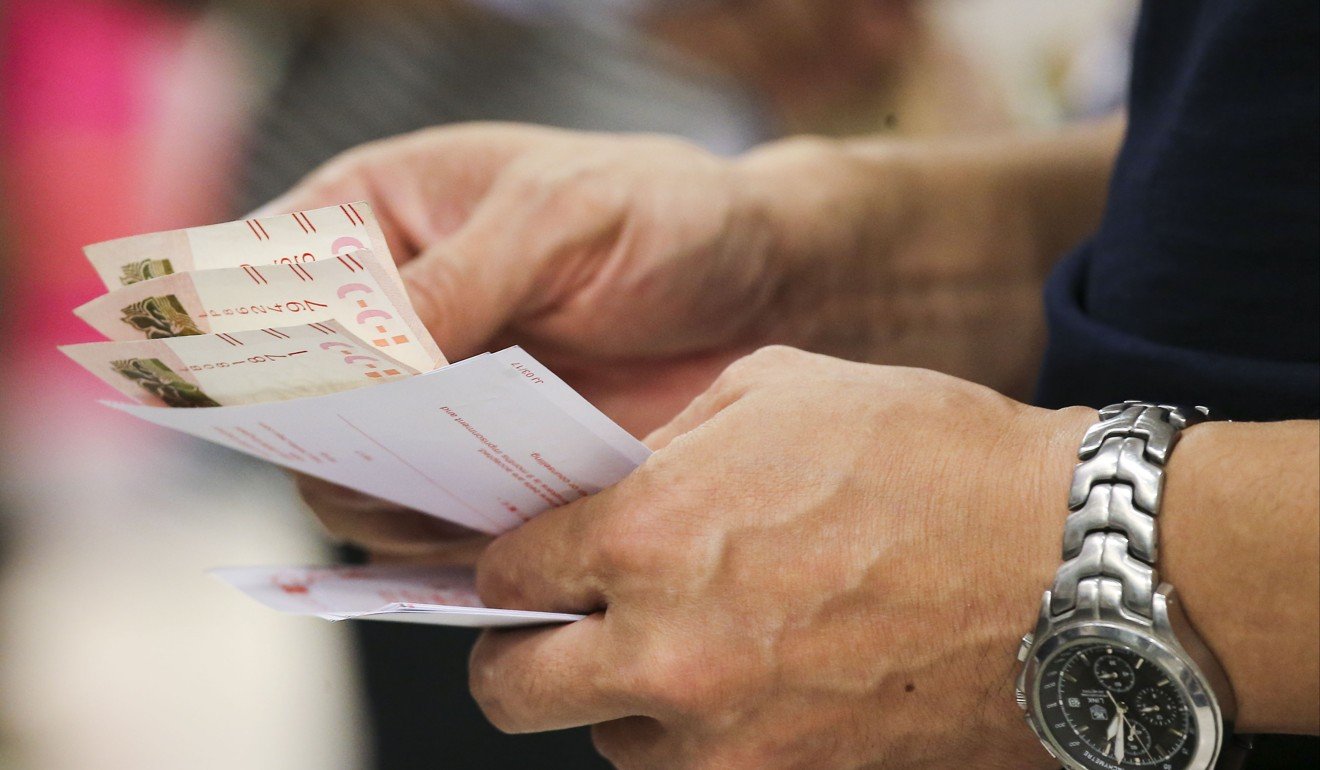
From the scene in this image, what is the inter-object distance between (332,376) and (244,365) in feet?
0.14

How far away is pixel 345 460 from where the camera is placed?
60cm

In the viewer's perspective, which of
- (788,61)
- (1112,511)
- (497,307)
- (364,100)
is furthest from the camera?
(788,61)

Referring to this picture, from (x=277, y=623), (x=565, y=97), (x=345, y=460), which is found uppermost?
(x=565, y=97)

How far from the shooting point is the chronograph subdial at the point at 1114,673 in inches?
18.7

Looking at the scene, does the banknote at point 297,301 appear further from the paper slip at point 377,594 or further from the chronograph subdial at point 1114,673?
the chronograph subdial at point 1114,673

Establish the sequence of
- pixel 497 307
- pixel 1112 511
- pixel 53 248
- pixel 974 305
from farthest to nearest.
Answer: pixel 53 248 → pixel 974 305 → pixel 497 307 → pixel 1112 511

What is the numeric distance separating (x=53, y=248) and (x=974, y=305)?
45.0 inches

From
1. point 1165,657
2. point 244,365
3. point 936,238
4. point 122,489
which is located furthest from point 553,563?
point 122,489

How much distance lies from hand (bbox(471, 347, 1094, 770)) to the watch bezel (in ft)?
0.07

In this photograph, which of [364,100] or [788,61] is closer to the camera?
[364,100]

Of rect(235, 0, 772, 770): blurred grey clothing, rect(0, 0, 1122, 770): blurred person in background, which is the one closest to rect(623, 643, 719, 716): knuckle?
rect(0, 0, 1122, 770): blurred person in background

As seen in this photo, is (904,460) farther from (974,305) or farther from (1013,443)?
(974,305)

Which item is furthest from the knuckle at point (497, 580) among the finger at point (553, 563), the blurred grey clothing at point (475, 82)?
the blurred grey clothing at point (475, 82)

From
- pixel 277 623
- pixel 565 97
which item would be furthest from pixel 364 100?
pixel 277 623
